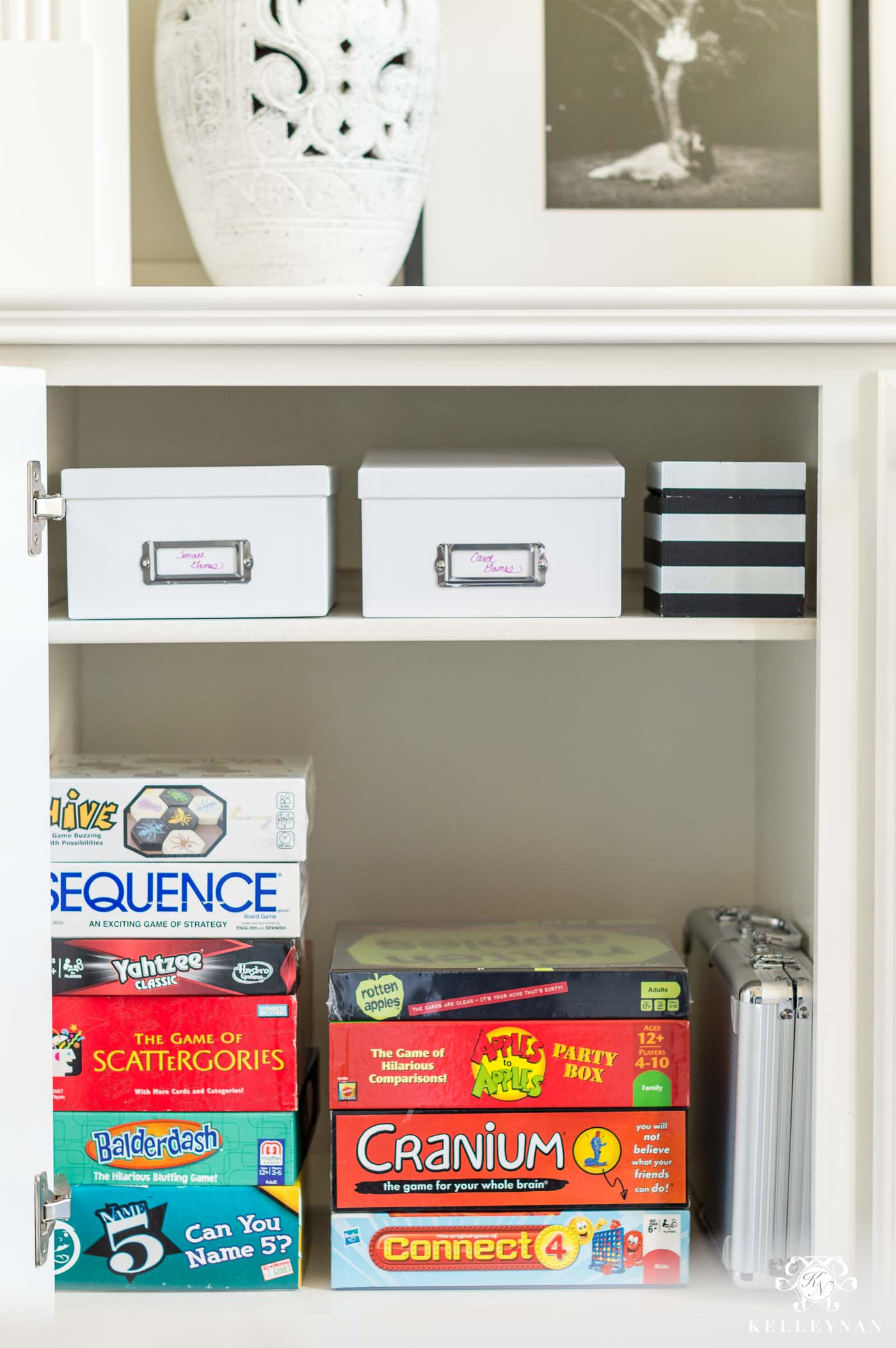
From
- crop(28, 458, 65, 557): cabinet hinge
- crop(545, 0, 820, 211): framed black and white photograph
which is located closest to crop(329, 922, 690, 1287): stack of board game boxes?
crop(28, 458, 65, 557): cabinet hinge

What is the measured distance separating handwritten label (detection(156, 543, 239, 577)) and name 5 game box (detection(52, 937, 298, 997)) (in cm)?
32

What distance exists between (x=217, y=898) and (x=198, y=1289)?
342 mm

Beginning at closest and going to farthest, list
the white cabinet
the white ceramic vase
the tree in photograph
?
the white cabinet → the white ceramic vase → the tree in photograph

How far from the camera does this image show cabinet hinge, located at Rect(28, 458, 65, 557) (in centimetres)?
83

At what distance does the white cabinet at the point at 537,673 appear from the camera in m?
0.92

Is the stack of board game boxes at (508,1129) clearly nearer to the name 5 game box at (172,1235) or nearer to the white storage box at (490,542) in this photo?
the name 5 game box at (172,1235)

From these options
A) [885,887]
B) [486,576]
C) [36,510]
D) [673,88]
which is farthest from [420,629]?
[673,88]

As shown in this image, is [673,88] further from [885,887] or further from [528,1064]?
[528,1064]

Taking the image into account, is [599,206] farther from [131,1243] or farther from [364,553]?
[131,1243]

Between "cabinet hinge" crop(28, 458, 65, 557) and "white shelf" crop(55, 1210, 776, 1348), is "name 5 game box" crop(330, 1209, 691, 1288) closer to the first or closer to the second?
"white shelf" crop(55, 1210, 776, 1348)

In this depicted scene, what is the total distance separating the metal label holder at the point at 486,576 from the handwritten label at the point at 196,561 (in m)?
0.17

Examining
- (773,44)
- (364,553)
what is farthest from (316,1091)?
(773,44)

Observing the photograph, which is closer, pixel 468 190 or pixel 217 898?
pixel 217 898

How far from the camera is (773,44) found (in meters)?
1.23
